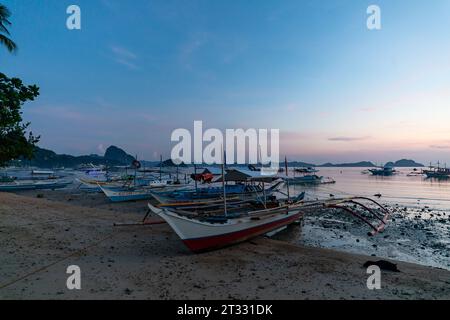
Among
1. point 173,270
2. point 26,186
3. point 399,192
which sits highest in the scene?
point 26,186

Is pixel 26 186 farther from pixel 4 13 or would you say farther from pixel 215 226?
pixel 215 226

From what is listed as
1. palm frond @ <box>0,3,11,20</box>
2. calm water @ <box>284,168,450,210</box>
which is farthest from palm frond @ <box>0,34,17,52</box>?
calm water @ <box>284,168,450,210</box>

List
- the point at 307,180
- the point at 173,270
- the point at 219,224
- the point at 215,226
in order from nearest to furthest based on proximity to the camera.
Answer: the point at 173,270
the point at 215,226
the point at 219,224
the point at 307,180

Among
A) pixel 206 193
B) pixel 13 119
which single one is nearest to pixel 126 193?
pixel 206 193

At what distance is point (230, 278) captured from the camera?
24.9ft

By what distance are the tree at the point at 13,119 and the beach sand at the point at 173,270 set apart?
4.85 metres

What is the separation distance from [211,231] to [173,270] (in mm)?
2203

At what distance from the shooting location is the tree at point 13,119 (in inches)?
556

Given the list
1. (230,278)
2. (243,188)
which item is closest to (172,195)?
(243,188)

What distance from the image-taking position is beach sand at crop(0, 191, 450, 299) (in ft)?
21.5

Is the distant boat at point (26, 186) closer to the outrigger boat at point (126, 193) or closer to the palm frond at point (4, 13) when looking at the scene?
the outrigger boat at point (126, 193)

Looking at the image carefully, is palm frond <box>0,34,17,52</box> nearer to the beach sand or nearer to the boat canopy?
the beach sand

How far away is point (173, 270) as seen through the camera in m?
8.02

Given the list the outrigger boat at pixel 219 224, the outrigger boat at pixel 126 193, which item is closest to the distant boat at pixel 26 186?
the outrigger boat at pixel 126 193
